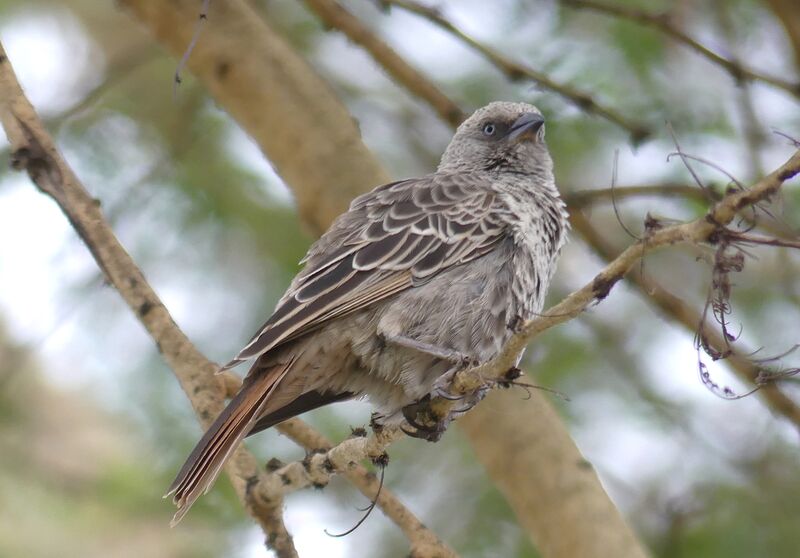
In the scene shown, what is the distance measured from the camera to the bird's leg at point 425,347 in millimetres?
4289

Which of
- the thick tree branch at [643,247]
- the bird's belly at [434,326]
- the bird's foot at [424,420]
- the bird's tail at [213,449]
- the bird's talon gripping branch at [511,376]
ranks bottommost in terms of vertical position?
the thick tree branch at [643,247]

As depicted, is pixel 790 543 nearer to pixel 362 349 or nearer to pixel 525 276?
pixel 525 276

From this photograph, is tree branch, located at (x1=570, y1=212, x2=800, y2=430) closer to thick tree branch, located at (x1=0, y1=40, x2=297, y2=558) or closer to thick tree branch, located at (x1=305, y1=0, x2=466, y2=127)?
thick tree branch, located at (x1=305, y1=0, x2=466, y2=127)

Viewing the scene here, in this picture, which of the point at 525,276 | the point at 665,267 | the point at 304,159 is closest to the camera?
the point at 525,276

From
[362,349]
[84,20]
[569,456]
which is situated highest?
[84,20]

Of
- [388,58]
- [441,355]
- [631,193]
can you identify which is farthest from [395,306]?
[388,58]

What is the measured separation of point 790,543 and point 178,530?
3.80m

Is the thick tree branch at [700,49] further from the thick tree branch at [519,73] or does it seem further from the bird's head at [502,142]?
the bird's head at [502,142]

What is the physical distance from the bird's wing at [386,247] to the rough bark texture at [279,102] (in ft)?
1.98

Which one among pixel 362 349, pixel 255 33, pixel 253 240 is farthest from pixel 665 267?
pixel 362 349

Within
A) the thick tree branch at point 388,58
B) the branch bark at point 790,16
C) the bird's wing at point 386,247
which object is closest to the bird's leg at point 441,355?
the bird's wing at point 386,247

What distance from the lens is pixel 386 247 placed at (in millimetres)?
4680

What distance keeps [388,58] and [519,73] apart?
2.36 feet

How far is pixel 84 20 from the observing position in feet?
30.2
